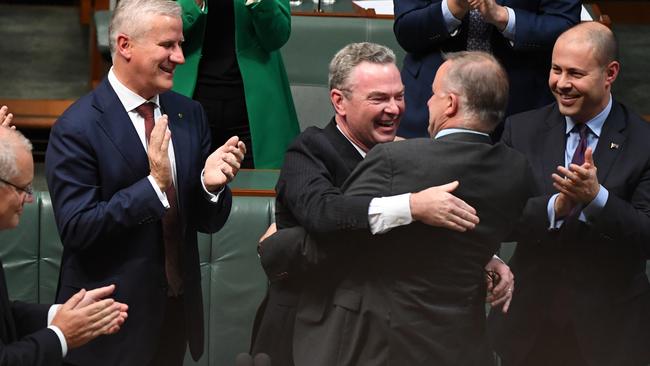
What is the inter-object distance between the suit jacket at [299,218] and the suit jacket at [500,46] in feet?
2.35

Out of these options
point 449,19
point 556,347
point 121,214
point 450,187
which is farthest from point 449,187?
point 449,19

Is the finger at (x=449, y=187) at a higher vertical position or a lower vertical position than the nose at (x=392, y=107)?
lower

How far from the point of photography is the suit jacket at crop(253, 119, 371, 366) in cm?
246

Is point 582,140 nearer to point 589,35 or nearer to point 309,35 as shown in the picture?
point 589,35

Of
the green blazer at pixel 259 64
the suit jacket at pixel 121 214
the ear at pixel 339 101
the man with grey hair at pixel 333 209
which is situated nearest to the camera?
the man with grey hair at pixel 333 209

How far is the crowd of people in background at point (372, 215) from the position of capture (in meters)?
2.39

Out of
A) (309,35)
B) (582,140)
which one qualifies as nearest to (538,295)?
(582,140)

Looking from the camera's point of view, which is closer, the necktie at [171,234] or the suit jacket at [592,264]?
the necktie at [171,234]

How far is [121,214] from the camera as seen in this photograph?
8.25 ft

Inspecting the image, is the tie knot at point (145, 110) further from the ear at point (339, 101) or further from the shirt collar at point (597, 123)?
the shirt collar at point (597, 123)

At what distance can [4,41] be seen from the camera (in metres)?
5.83

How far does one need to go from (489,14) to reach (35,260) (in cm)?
124

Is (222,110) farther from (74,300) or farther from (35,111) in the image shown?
(35,111)

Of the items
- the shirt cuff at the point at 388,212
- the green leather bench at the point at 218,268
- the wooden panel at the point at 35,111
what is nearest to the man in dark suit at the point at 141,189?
the shirt cuff at the point at 388,212
